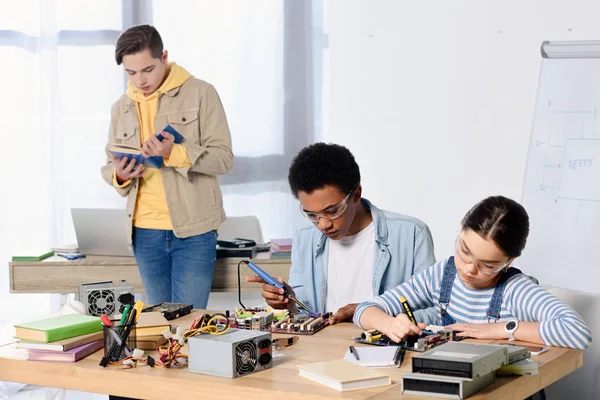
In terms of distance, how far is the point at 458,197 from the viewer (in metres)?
3.54

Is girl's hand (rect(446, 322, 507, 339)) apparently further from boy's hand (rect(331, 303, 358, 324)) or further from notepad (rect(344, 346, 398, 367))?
boy's hand (rect(331, 303, 358, 324))

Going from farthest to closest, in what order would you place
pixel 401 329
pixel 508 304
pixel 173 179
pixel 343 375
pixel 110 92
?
pixel 110 92, pixel 173 179, pixel 508 304, pixel 401 329, pixel 343 375

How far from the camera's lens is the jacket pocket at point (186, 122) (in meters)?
3.18

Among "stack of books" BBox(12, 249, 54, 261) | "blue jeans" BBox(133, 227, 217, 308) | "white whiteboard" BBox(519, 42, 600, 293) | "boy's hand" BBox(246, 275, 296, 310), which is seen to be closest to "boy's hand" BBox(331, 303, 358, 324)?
"boy's hand" BBox(246, 275, 296, 310)

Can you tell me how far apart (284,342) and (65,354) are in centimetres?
50

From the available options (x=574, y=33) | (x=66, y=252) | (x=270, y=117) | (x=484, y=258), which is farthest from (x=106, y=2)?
(x=484, y=258)

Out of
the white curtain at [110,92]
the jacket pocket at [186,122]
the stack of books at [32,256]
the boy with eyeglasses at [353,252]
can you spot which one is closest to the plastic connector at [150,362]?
the boy with eyeglasses at [353,252]

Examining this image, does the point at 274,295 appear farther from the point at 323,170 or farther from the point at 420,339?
the point at 420,339

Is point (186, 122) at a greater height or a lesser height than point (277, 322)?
greater

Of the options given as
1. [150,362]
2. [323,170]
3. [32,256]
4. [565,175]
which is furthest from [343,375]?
[32,256]

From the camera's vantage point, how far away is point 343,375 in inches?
65.1

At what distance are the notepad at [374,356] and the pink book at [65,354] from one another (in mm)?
600

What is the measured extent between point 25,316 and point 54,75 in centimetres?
131

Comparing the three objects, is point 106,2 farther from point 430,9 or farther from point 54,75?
point 430,9
